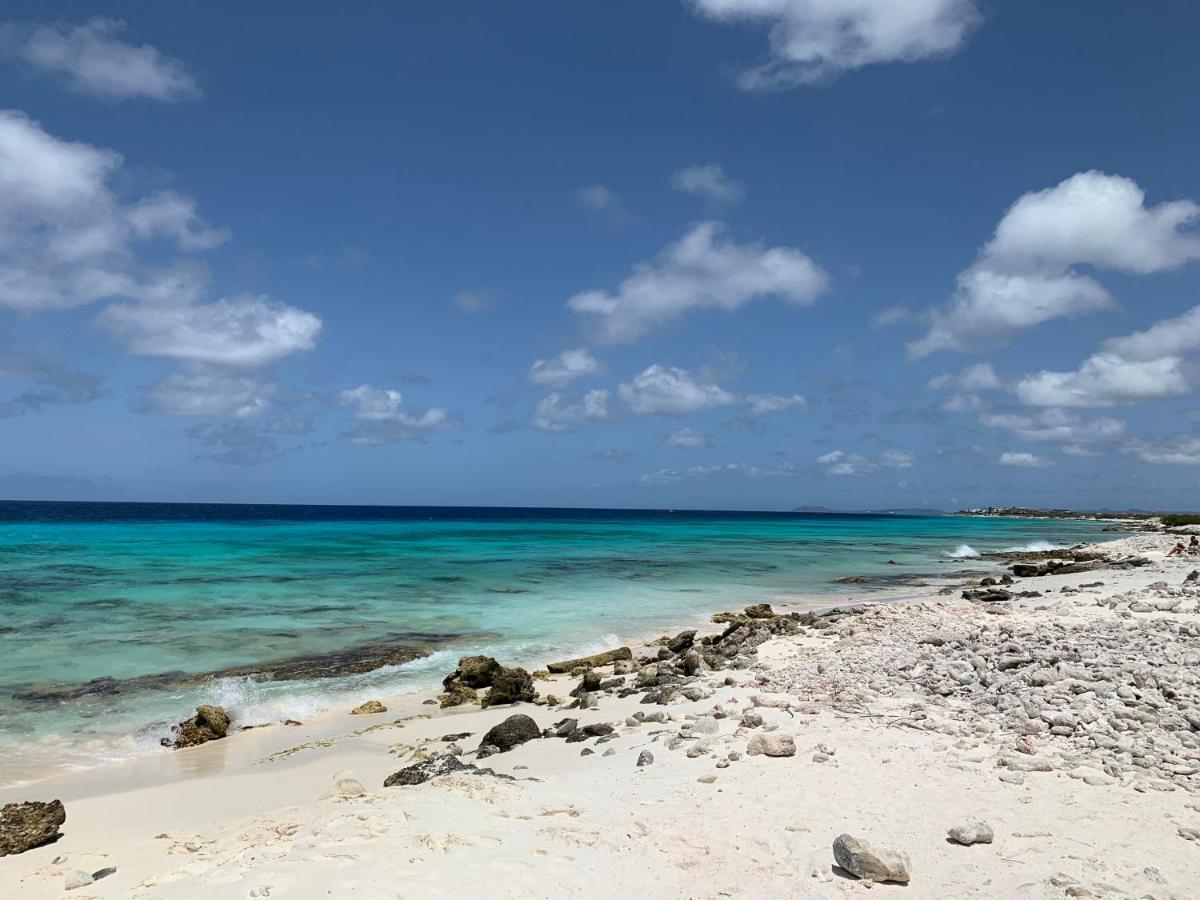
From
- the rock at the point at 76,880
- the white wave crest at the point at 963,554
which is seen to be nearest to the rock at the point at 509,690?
the rock at the point at 76,880

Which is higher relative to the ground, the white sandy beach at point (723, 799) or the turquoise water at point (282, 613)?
the white sandy beach at point (723, 799)

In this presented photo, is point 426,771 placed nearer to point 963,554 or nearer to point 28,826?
point 28,826

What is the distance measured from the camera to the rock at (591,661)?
44.4 feet

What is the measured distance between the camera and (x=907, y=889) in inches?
178

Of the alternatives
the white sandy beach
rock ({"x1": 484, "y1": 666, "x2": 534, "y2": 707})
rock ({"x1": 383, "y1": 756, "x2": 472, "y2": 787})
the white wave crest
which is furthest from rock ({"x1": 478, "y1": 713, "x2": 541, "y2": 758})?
the white wave crest

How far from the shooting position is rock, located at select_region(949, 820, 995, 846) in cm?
499

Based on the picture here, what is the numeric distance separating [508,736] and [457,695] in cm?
321

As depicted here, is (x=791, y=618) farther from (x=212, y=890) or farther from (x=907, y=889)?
(x=212, y=890)

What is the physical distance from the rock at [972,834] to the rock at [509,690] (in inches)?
286

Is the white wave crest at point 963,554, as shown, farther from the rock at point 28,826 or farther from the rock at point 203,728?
the rock at point 28,826

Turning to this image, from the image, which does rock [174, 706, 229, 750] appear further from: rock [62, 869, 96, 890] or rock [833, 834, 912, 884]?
rock [833, 834, 912, 884]

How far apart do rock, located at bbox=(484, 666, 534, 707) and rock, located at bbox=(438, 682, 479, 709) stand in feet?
1.03

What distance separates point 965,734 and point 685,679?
4697mm

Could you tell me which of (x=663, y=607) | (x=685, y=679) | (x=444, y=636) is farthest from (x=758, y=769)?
(x=663, y=607)
